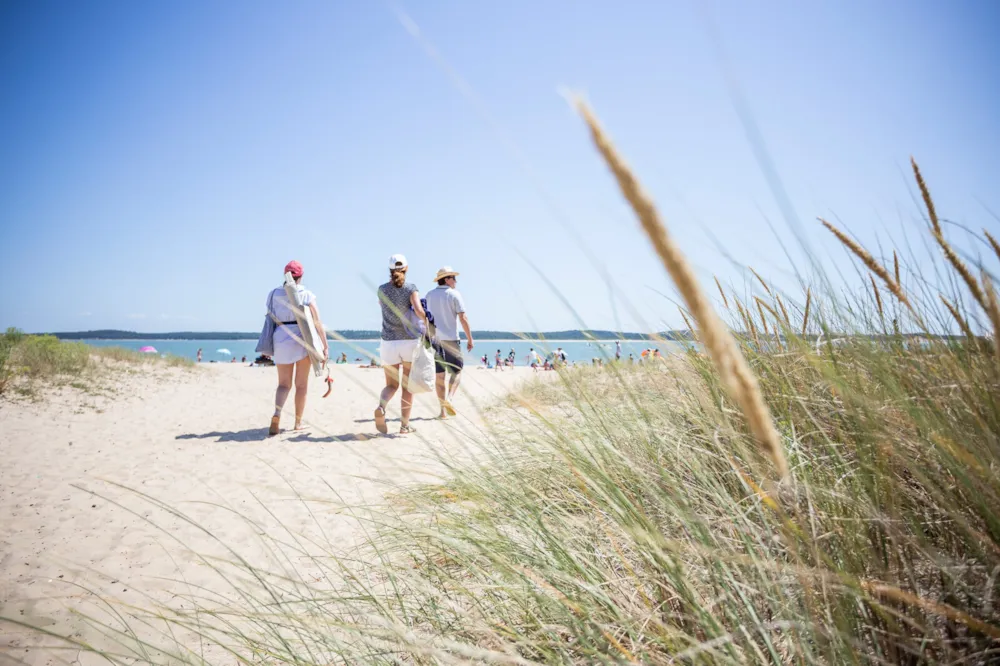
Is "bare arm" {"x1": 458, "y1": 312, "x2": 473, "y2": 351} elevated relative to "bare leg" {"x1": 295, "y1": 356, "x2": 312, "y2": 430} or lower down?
elevated

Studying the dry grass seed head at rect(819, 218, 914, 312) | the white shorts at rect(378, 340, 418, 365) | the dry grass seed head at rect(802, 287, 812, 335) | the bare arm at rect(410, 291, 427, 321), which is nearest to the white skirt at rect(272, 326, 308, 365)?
the white shorts at rect(378, 340, 418, 365)

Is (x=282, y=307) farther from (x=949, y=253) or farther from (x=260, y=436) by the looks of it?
(x=949, y=253)

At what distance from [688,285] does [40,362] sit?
44.2 feet

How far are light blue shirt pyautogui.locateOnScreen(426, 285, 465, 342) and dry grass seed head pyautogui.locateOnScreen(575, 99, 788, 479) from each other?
6.04 metres

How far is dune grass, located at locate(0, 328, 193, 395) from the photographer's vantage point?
27.7 ft

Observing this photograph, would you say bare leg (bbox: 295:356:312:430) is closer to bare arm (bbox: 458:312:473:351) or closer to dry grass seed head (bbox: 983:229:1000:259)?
bare arm (bbox: 458:312:473:351)

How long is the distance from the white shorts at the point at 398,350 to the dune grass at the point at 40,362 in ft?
23.9

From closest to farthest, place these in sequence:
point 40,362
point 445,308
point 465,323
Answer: point 445,308 → point 465,323 → point 40,362

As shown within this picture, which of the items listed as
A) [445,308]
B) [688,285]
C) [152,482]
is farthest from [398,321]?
[688,285]

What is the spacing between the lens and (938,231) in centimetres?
112

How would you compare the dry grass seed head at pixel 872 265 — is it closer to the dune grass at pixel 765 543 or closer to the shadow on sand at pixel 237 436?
the dune grass at pixel 765 543

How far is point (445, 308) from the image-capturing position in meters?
6.45

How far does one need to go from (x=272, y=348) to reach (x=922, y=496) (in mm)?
6166

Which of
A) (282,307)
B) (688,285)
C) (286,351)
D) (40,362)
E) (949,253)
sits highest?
(282,307)
